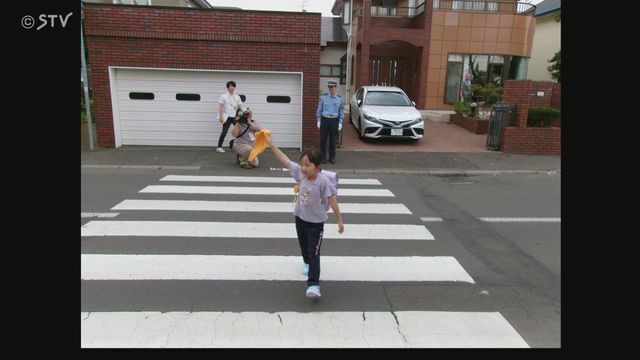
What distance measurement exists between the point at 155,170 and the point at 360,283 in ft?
22.5

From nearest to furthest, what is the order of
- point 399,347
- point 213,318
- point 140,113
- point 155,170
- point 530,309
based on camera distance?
point 399,347
point 213,318
point 530,309
point 155,170
point 140,113

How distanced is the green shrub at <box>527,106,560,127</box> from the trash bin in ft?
2.31

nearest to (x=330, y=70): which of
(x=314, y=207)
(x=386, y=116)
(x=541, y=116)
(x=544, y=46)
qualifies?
(x=386, y=116)

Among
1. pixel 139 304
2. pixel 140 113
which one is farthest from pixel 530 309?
pixel 140 113

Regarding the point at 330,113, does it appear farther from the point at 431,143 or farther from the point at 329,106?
the point at 431,143

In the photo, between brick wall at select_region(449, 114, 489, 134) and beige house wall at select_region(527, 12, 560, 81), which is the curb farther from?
beige house wall at select_region(527, 12, 560, 81)

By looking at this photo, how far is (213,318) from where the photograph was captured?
3428 millimetres

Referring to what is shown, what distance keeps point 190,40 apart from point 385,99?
21.1ft

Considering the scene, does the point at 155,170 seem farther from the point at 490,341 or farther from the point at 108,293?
the point at 490,341

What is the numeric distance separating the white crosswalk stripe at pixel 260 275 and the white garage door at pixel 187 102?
503cm

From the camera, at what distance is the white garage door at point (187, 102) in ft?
38.5

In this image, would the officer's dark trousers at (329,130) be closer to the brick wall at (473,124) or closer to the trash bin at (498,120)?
the trash bin at (498,120)

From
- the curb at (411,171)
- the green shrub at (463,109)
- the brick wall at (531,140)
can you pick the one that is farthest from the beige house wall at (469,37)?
the curb at (411,171)

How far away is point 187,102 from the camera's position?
11883mm
